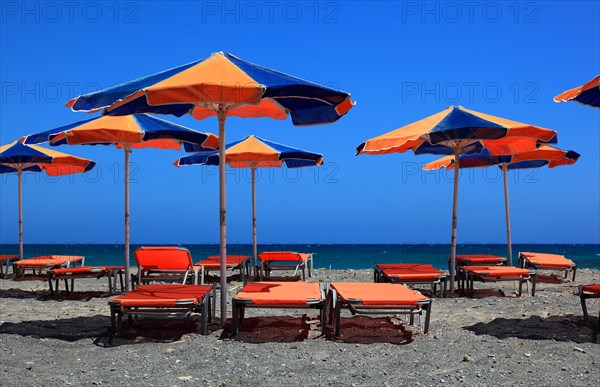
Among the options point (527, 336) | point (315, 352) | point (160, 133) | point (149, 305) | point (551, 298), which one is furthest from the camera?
point (551, 298)

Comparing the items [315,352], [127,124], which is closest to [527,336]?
[315,352]

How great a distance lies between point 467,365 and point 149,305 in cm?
294

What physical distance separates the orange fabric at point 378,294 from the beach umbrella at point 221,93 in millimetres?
1396

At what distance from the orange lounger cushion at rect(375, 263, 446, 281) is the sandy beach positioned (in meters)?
0.50

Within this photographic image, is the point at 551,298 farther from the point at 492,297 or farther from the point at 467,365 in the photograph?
the point at 467,365

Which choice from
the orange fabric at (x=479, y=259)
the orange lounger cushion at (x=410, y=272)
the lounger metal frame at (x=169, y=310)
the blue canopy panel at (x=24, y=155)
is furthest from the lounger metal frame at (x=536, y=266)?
the blue canopy panel at (x=24, y=155)

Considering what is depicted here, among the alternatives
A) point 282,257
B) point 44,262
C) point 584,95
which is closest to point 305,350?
point 584,95

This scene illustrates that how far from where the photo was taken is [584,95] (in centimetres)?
730

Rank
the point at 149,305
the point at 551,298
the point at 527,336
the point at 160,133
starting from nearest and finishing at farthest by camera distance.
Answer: the point at 149,305, the point at 527,336, the point at 160,133, the point at 551,298

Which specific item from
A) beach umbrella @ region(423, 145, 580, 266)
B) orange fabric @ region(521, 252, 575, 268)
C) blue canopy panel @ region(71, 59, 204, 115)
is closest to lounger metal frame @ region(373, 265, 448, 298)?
orange fabric @ region(521, 252, 575, 268)

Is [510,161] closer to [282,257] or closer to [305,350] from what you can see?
[282,257]

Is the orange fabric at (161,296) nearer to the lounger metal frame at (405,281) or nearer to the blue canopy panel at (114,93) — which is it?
the blue canopy panel at (114,93)

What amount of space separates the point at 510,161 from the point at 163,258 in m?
7.54

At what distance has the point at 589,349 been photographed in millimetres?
5453
